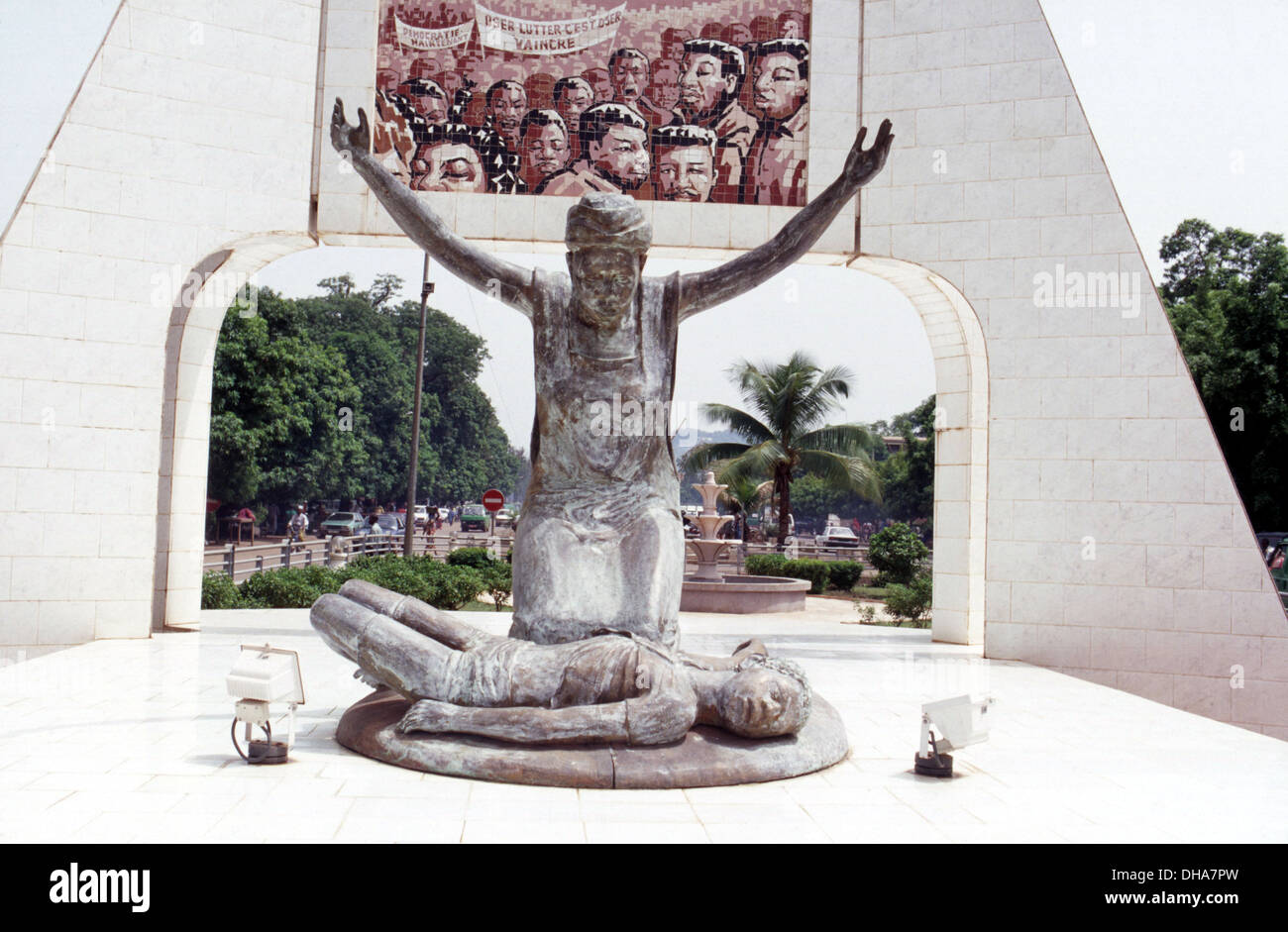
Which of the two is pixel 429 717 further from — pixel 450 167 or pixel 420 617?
pixel 450 167

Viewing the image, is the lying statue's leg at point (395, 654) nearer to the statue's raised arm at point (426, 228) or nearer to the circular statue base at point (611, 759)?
the circular statue base at point (611, 759)

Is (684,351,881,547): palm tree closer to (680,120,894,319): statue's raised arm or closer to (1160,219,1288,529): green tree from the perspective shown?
(1160,219,1288,529): green tree

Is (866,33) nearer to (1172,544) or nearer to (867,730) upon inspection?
(1172,544)

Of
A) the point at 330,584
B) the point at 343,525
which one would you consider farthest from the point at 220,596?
the point at 343,525

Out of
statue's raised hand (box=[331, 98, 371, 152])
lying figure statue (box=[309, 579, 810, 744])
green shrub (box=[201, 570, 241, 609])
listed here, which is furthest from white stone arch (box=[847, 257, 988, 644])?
green shrub (box=[201, 570, 241, 609])

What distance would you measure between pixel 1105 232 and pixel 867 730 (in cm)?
520

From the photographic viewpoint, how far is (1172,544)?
8.05 metres

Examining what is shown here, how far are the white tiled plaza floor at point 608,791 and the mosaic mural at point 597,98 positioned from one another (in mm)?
4579

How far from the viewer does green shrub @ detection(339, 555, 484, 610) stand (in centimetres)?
1316

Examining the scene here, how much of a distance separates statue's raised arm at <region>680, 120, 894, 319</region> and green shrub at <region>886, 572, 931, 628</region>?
1077cm

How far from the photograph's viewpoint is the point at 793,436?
72.9 feet

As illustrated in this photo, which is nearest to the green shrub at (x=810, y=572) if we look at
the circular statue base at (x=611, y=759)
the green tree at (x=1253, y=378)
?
the green tree at (x=1253, y=378)

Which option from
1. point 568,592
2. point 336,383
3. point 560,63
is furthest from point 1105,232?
point 336,383

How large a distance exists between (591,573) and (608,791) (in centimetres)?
101
